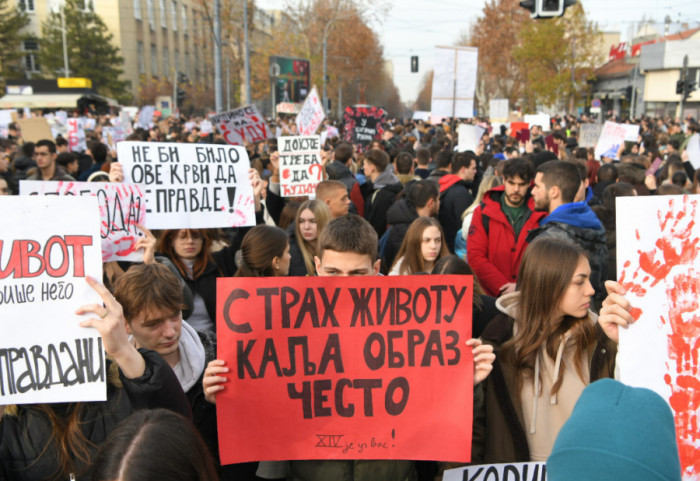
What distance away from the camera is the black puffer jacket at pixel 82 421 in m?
2.22

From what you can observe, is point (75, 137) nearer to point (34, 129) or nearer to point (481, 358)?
point (34, 129)

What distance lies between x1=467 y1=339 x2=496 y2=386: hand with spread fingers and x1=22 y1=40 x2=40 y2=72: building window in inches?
2491

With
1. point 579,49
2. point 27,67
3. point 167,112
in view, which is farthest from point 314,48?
point 27,67

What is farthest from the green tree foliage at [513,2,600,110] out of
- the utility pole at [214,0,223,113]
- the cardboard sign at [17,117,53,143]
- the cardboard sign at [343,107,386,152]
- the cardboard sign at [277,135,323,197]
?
the cardboard sign at [277,135,323,197]

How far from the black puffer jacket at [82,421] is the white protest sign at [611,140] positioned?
11098 millimetres

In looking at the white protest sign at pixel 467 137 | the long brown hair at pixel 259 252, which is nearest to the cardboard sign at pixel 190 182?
the long brown hair at pixel 259 252

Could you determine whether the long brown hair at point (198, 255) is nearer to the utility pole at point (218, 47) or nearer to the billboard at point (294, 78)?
the utility pole at point (218, 47)

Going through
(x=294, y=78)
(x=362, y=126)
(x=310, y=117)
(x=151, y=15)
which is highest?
(x=151, y=15)

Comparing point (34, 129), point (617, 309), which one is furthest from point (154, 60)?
point (617, 309)

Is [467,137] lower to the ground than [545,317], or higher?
higher

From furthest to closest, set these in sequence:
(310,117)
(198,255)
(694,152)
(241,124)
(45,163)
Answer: (310,117) → (241,124) → (694,152) → (45,163) → (198,255)

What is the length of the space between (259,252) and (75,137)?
550 inches

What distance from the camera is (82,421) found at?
7.55 ft

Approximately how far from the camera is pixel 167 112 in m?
40.6
